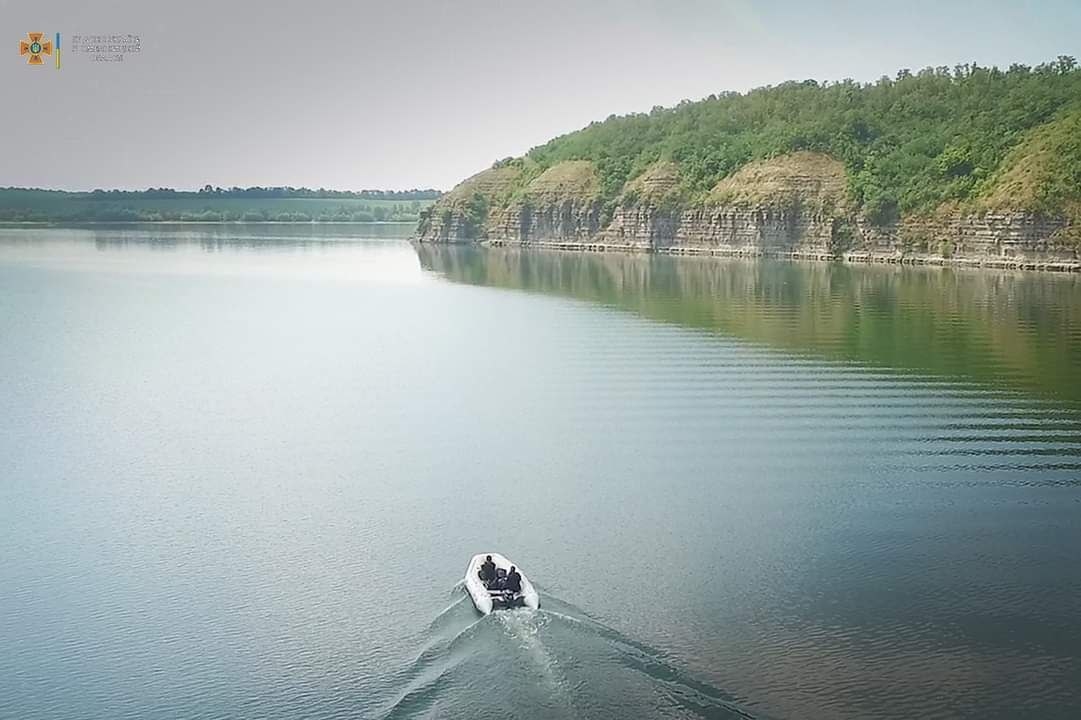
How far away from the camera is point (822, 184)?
12106cm

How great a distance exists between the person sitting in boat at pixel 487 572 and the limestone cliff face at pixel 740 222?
8009 centimetres

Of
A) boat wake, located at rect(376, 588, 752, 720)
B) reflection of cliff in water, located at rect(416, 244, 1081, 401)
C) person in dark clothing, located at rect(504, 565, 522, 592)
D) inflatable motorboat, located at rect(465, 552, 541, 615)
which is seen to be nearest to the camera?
boat wake, located at rect(376, 588, 752, 720)

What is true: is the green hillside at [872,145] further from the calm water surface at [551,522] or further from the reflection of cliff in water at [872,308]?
the calm water surface at [551,522]

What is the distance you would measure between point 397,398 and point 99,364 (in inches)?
601

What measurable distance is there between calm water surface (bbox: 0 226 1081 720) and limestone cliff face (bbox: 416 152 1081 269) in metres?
42.3

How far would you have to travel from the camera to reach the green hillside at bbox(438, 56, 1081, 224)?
9681 cm

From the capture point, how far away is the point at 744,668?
17.5 meters

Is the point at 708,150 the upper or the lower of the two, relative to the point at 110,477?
upper

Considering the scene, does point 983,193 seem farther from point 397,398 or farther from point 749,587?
point 749,587

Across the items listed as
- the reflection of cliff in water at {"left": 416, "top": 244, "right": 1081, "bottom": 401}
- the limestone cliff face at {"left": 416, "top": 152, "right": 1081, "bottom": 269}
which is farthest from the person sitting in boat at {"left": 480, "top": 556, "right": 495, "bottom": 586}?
the limestone cliff face at {"left": 416, "top": 152, "right": 1081, "bottom": 269}

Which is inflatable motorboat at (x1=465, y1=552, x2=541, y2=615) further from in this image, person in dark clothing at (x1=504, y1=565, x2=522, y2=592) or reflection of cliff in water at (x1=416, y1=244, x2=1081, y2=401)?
reflection of cliff in water at (x1=416, y1=244, x2=1081, y2=401)

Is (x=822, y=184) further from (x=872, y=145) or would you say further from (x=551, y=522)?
(x=551, y=522)

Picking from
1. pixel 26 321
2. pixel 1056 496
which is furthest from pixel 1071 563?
pixel 26 321

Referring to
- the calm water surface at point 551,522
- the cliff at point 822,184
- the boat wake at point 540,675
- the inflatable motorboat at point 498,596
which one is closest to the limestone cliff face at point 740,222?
the cliff at point 822,184
